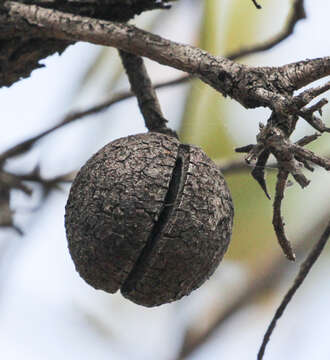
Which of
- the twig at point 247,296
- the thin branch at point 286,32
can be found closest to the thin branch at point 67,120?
the thin branch at point 286,32

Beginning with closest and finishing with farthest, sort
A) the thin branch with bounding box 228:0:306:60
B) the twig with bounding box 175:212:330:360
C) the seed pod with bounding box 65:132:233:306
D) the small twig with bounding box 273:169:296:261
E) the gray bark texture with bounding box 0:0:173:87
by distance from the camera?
the small twig with bounding box 273:169:296:261, the seed pod with bounding box 65:132:233:306, the gray bark texture with bounding box 0:0:173:87, the thin branch with bounding box 228:0:306:60, the twig with bounding box 175:212:330:360

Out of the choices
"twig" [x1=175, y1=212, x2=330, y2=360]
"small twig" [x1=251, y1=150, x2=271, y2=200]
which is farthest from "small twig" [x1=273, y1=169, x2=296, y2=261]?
"twig" [x1=175, y1=212, x2=330, y2=360]

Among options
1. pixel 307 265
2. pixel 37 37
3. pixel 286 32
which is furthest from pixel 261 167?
pixel 286 32

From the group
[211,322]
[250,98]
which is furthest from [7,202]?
[250,98]

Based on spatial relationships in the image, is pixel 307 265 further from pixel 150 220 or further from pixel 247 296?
pixel 247 296

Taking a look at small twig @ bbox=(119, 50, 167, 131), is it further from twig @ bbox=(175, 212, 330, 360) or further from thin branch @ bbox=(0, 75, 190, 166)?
twig @ bbox=(175, 212, 330, 360)
